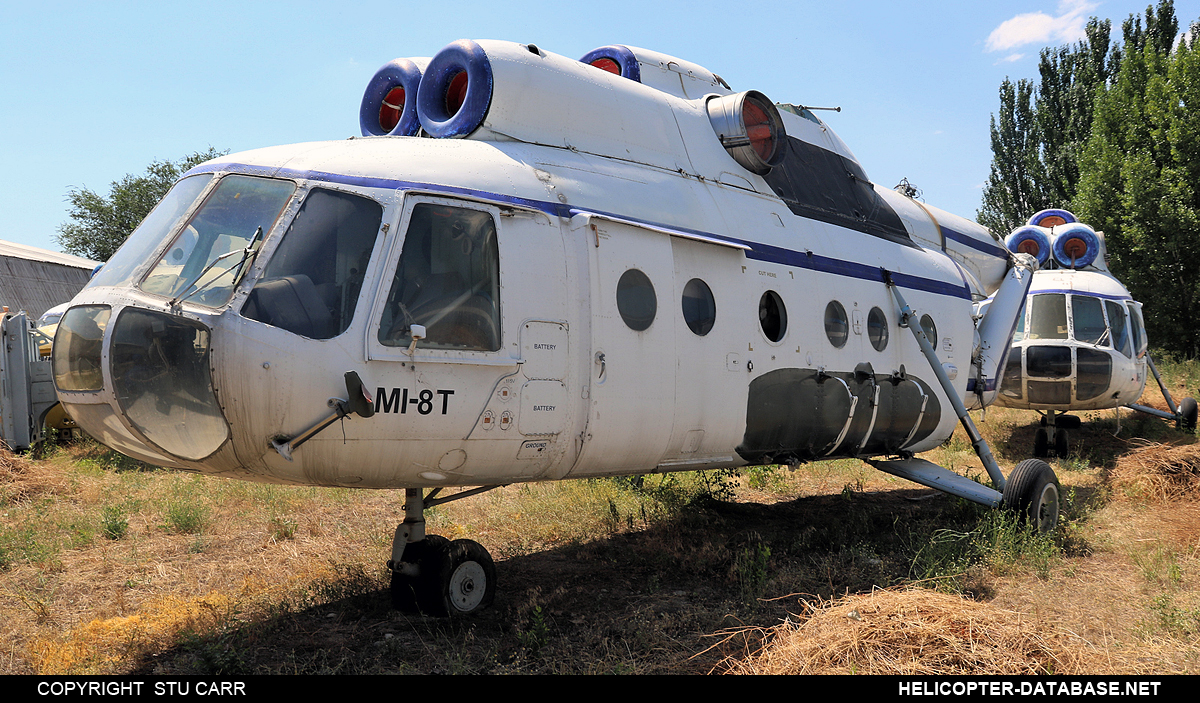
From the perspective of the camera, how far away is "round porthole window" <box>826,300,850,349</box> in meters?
6.65

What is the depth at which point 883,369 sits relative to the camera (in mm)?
7230

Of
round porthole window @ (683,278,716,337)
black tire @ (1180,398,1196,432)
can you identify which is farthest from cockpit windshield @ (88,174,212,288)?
black tire @ (1180,398,1196,432)

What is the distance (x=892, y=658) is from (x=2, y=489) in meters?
9.49

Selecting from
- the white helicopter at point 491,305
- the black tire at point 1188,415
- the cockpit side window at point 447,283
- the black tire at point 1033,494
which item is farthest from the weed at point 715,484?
the black tire at point 1188,415

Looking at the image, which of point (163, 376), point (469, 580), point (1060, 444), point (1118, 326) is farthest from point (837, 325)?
point (1118, 326)

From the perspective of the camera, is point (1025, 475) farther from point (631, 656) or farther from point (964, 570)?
point (631, 656)

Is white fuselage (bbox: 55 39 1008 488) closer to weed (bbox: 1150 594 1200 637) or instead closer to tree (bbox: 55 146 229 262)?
weed (bbox: 1150 594 1200 637)

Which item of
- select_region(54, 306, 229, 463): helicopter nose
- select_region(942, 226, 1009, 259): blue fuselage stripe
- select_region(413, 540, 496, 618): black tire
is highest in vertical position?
select_region(942, 226, 1009, 259): blue fuselage stripe

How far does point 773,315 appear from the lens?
6.14 metres

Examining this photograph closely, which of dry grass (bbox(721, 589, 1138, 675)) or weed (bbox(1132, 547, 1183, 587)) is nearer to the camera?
dry grass (bbox(721, 589, 1138, 675))

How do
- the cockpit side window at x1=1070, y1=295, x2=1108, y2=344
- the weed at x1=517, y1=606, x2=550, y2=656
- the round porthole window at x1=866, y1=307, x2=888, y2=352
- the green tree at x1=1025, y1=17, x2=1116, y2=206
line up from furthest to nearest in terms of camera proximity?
the green tree at x1=1025, y1=17, x2=1116, y2=206, the cockpit side window at x1=1070, y1=295, x2=1108, y2=344, the round porthole window at x1=866, y1=307, x2=888, y2=352, the weed at x1=517, y1=606, x2=550, y2=656

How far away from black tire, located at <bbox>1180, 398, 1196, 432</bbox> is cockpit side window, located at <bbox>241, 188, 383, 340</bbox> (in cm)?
1575

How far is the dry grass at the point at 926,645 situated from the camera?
3.81m
